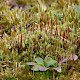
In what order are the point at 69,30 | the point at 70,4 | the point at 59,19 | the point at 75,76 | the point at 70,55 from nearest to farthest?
the point at 75,76 < the point at 70,55 < the point at 69,30 < the point at 59,19 < the point at 70,4

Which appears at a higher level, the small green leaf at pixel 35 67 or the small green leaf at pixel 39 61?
the small green leaf at pixel 39 61

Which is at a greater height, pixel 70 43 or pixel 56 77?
pixel 70 43

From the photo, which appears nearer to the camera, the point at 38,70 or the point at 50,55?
the point at 38,70

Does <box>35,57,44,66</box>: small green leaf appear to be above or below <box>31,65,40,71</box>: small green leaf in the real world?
above

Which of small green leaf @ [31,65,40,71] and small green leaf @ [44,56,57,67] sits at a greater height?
small green leaf @ [44,56,57,67]

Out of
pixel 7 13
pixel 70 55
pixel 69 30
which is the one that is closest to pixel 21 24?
pixel 7 13

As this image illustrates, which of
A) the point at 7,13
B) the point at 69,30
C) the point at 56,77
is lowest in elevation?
the point at 56,77

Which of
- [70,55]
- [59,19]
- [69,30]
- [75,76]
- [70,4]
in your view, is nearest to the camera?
[75,76]

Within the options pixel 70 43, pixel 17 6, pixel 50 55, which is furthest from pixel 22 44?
pixel 17 6

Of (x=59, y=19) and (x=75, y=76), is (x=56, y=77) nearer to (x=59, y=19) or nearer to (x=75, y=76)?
(x=75, y=76)

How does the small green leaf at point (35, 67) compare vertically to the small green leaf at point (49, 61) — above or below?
below

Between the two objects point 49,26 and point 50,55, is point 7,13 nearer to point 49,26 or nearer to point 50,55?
point 49,26
